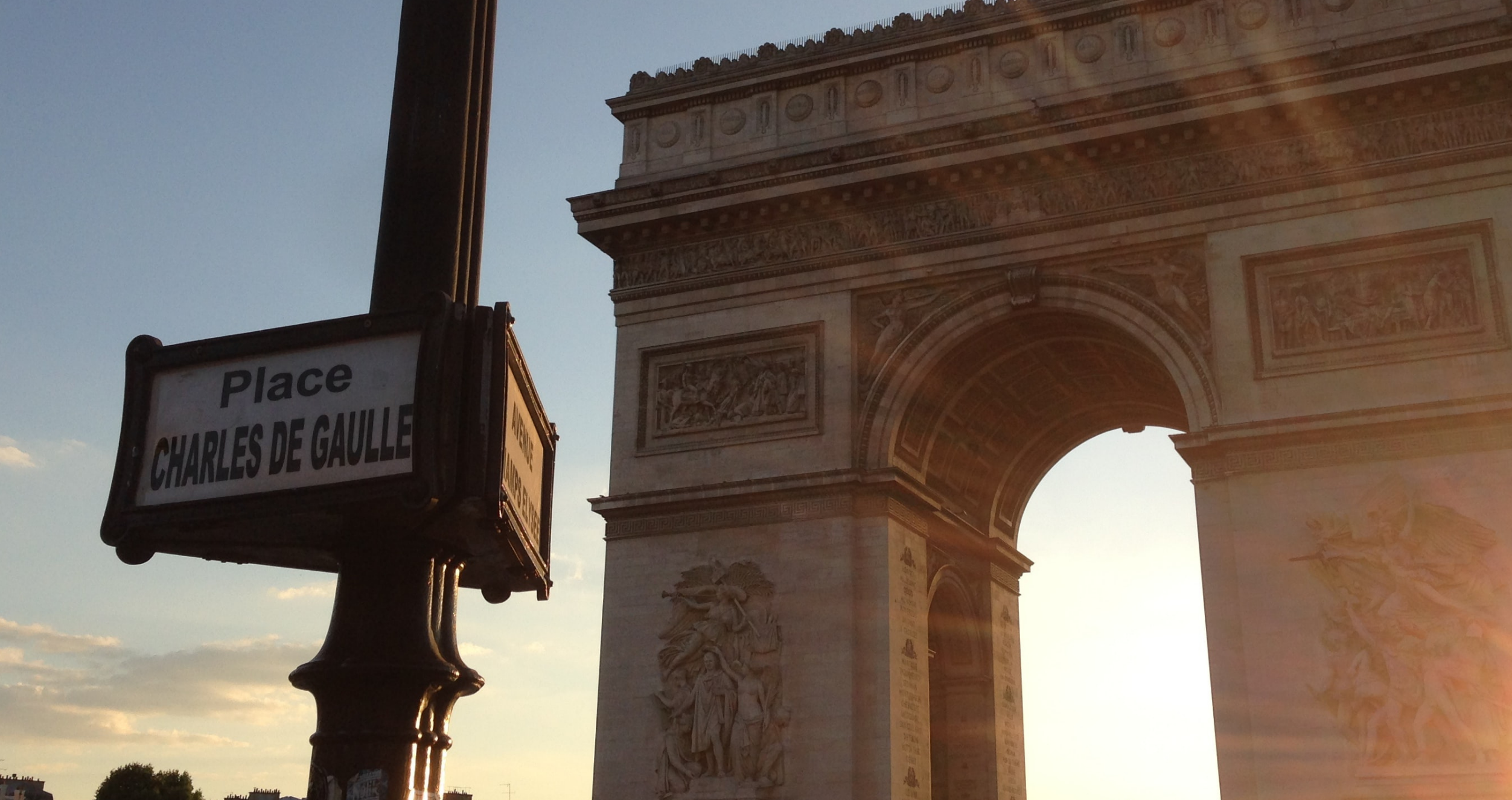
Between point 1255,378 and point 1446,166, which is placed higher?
point 1446,166

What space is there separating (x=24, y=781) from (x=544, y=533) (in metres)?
80.5

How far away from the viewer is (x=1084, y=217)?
70.0 ft

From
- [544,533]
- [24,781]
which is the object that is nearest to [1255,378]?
[544,533]

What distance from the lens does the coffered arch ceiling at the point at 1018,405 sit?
2211cm

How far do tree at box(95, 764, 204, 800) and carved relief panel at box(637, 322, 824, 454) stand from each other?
128ft

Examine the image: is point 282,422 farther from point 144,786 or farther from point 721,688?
point 144,786

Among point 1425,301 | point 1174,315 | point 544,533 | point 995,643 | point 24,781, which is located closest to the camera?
point 544,533

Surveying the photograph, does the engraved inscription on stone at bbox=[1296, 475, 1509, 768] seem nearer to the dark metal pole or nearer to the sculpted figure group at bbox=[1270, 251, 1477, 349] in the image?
the sculpted figure group at bbox=[1270, 251, 1477, 349]

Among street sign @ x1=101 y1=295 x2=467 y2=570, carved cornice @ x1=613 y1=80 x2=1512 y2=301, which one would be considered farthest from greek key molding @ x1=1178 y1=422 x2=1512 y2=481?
street sign @ x1=101 y1=295 x2=467 y2=570

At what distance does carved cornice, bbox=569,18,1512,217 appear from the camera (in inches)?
770

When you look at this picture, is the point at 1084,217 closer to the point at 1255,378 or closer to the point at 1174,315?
the point at 1174,315

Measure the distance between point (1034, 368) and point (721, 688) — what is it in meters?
7.18

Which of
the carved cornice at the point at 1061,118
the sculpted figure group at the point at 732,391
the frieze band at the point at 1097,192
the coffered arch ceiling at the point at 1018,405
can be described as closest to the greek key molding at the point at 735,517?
the coffered arch ceiling at the point at 1018,405

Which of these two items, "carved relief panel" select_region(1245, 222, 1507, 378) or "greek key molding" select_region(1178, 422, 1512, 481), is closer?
"greek key molding" select_region(1178, 422, 1512, 481)
